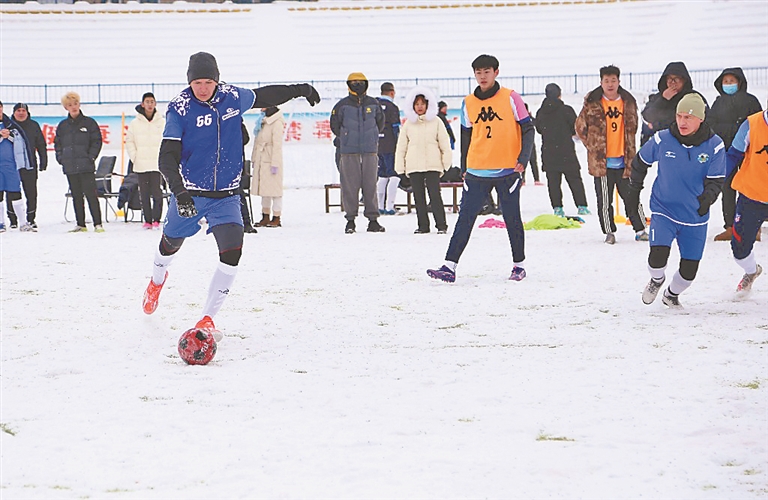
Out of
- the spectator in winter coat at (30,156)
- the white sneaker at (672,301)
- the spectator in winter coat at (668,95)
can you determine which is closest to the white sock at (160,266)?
the white sneaker at (672,301)

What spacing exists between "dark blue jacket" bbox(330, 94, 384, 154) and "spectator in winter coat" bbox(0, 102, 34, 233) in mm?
4180

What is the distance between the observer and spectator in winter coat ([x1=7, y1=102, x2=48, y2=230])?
12555 millimetres

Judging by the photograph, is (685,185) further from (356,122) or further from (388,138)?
(388,138)

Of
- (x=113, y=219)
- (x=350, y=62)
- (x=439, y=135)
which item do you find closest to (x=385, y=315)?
(x=439, y=135)

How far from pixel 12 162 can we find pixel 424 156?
17.2ft

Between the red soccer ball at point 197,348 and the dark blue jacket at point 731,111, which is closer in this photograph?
the red soccer ball at point 197,348

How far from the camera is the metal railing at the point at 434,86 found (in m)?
29.7

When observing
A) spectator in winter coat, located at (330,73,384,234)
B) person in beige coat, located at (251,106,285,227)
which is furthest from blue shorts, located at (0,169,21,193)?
spectator in winter coat, located at (330,73,384,234)

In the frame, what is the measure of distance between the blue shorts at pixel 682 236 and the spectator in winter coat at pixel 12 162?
8.90 meters

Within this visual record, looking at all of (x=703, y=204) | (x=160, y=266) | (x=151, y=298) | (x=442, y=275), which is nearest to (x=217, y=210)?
(x=160, y=266)

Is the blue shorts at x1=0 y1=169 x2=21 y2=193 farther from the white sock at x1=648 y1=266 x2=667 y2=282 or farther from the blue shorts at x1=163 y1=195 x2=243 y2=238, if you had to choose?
the white sock at x1=648 y1=266 x2=667 y2=282

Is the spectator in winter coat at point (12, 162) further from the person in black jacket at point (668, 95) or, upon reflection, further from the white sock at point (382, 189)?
the person in black jacket at point (668, 95)

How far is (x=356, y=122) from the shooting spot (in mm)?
11172

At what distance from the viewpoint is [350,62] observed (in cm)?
3562
